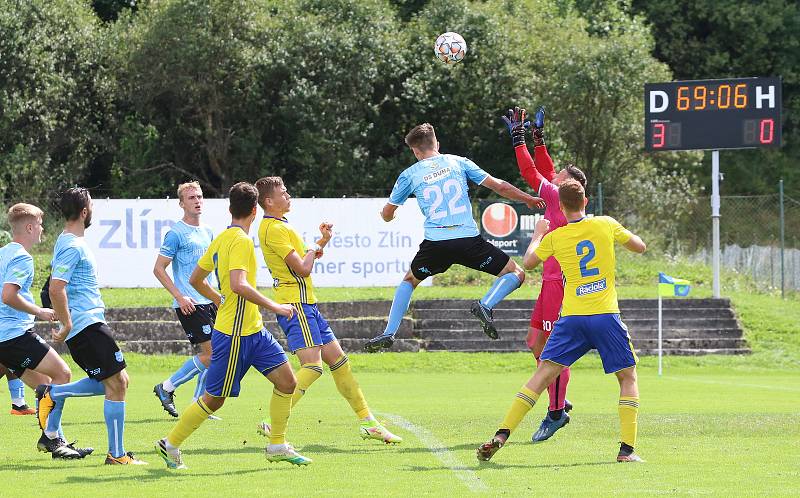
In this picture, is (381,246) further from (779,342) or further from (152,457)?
(152,457)

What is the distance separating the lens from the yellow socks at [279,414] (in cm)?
887

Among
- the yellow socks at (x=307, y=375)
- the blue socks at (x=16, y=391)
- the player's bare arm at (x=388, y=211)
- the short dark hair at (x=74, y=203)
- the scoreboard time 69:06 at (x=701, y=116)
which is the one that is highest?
the scoreboard time 69:06 at (x=701, y=116)

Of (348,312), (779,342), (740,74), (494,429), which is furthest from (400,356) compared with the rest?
(740,74)

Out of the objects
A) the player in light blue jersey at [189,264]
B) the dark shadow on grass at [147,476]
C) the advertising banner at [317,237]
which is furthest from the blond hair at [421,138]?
the advertising banner at [317,237]

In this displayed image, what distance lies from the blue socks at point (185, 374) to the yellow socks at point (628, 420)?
16.9 feet

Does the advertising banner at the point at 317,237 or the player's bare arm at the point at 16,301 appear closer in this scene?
the player's bare arm at the point at 16,301

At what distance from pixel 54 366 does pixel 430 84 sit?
28.0 metres

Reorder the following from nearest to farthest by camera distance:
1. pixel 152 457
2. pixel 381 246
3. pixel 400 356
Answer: pixel 152 457 < pixel 400 356 < pixel 381 246

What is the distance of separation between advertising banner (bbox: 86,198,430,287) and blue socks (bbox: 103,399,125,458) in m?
17.5

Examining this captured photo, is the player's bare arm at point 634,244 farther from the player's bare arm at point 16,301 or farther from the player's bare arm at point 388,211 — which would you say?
the player's bare arm at point 16,301

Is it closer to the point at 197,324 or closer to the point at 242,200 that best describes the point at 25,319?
the point at 242,200

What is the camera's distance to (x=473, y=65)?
121 feet

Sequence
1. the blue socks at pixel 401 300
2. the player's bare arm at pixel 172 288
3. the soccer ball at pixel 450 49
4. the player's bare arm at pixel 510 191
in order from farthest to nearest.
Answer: the soccer ball at pixel 450 49
the player's bare arm at pixel 172 288
the blue socks at pixel 401 300
the player's bare arm at pixel 510 191

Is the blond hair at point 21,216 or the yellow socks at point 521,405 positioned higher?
Result: the blond hair at point 21,216
